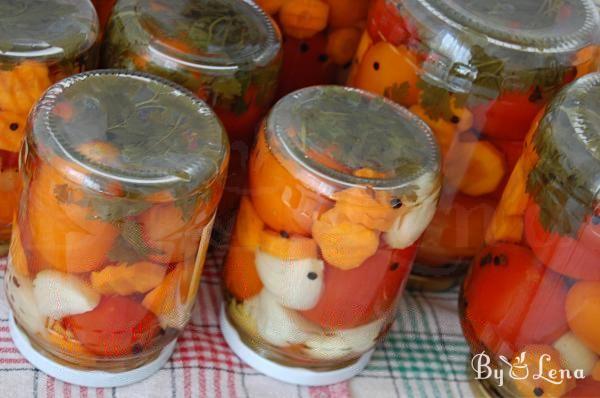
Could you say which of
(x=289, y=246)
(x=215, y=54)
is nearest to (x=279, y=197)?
(x=289, y=246)

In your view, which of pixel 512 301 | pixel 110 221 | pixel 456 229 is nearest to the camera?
pixel 110 221

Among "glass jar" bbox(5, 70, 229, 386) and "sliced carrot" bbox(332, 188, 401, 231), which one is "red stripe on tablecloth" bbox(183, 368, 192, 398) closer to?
"glass jar" bbox(5, 70, 229, 386)

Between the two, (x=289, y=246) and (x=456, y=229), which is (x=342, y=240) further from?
(x=456, y=229)

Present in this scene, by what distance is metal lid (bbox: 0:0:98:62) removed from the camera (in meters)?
0.69

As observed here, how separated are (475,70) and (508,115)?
52mm

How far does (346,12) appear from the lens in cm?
87

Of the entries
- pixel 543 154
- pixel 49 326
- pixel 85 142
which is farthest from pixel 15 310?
pixel 543 154

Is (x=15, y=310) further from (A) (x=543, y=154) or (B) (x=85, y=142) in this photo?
(A) (x=543, y=154)

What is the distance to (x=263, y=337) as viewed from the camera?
2.40 feet

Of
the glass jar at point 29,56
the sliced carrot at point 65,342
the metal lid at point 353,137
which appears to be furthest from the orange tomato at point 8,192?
the metal lid at point 353,137

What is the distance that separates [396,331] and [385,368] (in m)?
0.05

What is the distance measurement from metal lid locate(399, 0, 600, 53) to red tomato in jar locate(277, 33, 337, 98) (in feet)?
0.46

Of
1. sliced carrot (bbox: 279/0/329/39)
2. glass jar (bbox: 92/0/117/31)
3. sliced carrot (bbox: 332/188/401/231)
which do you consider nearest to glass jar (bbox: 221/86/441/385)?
sliced carrot (bbox: 332/188/401/231)

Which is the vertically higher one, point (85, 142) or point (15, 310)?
point (85, 142)
